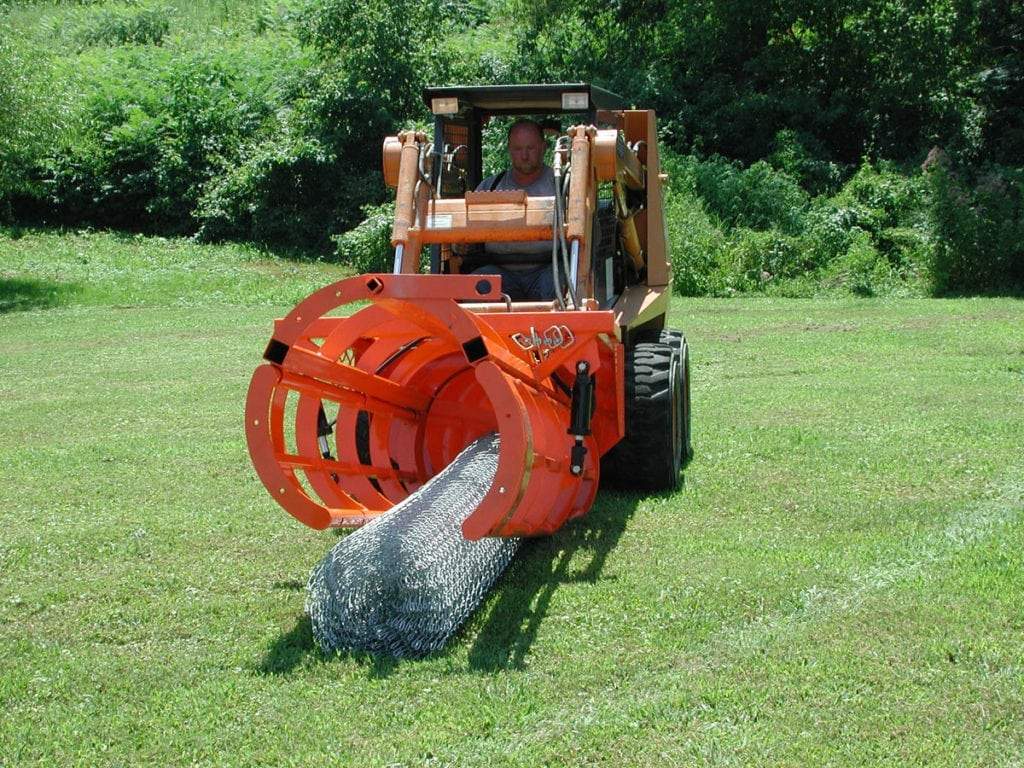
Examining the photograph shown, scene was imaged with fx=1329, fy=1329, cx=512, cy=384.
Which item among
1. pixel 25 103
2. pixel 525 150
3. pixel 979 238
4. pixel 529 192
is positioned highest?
pixel 25 103

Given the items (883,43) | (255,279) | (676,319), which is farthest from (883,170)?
(255,279)

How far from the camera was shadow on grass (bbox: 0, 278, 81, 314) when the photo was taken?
20.5 metres

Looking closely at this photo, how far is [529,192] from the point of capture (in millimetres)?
7676

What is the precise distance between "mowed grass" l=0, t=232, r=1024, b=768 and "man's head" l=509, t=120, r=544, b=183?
2.00 m

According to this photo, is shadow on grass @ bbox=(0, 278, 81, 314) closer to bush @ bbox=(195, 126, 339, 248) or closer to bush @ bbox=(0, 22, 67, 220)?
bush @ bbox=(0, 22, 67, 220)

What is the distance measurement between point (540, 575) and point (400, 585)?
1119 millimetres

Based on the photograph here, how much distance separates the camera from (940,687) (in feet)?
14.8

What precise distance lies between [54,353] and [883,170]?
15.2m

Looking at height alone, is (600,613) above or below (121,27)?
below

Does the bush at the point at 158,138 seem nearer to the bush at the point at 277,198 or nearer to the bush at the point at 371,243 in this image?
the bush at the point at 277,198

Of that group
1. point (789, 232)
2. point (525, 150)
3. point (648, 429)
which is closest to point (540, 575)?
point (648, 429)

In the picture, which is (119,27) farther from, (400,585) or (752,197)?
(400,585)

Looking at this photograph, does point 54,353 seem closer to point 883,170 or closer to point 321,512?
point 321,512

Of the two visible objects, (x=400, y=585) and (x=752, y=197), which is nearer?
(x=400, y=585)
